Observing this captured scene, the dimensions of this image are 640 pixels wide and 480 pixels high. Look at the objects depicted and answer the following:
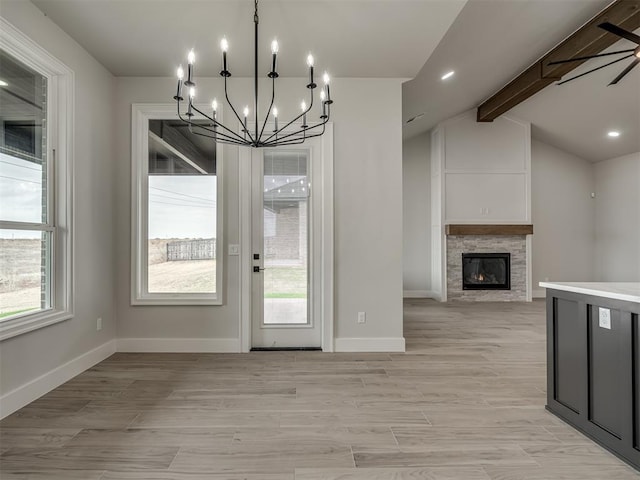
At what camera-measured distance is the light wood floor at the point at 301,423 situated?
1.77 m

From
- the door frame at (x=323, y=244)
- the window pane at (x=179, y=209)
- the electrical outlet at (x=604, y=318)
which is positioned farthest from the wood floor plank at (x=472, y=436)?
the window pane at (x=179, y=209)

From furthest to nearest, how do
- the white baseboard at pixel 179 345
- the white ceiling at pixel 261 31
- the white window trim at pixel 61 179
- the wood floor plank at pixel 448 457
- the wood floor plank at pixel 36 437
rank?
the white baseboard at pixel 179 345 < the white window trim at pixel 61 179 < the white ceiling at pixel 261 31 < the wood floor plank at pixel 36 437 < the wood floor plank at pixel 448 457

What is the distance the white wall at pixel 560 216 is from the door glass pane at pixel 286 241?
6.18 m

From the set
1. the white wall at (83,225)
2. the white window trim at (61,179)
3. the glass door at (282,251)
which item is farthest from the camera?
the glass door at (282,251)

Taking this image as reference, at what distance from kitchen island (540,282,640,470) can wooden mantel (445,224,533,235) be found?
453 cm

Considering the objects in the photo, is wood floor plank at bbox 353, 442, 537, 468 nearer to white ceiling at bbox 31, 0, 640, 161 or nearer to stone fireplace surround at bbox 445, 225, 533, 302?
white ceiling at bbox 31, 0, 640, 161

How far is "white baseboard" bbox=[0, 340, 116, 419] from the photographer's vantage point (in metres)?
2.28

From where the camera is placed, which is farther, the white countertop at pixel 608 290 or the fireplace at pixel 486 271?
the fireplace at pixel 486 271

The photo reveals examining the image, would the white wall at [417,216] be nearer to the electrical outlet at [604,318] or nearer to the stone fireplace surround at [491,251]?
the stone fireplace surround at [491,251]

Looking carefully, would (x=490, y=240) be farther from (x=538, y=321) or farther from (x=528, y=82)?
(x=528, y=82)

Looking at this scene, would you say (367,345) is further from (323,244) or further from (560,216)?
(560,216)

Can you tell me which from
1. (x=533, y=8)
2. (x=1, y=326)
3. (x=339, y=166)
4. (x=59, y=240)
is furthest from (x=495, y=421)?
(x=533, y=8)

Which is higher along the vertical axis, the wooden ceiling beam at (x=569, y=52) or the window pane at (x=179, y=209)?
the wooden ceiling beam at (x=569, y=52)

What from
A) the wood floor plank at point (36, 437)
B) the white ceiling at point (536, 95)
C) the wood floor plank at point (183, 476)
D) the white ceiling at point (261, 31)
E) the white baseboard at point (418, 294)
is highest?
the white ceiling at point (536, 95)
